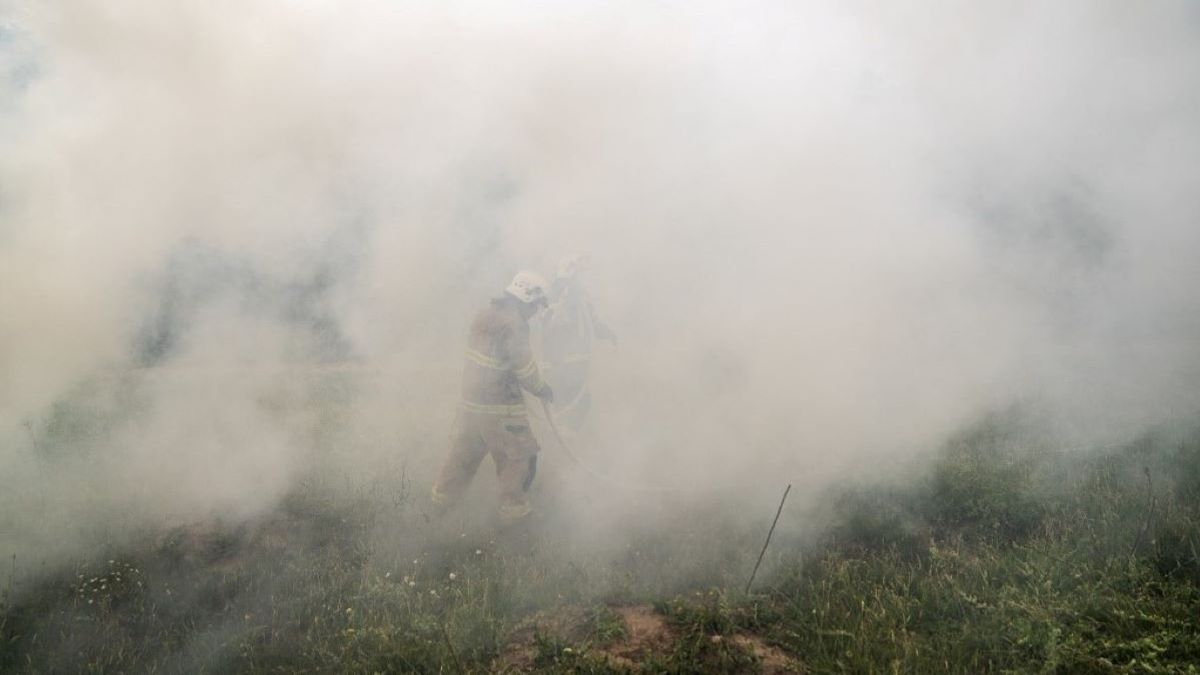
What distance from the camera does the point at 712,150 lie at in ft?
20.4

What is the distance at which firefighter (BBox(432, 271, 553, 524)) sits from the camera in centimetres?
475

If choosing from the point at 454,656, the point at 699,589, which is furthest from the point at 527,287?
the point at 454,656

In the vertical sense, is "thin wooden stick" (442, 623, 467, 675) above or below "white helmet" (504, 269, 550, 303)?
below

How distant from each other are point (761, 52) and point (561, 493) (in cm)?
389

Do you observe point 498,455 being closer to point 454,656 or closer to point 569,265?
point 454,656

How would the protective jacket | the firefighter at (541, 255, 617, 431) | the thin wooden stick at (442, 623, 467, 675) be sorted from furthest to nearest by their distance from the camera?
the firefighter at (541, 255, 617, 431) → the protective jacket → the thin wooden stick at (442, 623, 467, 675)

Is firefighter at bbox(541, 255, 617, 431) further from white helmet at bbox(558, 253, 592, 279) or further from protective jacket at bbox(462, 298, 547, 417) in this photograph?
protective jacket at bbox(462, 298, 547, 417)

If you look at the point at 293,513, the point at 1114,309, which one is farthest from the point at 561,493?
the point at 1114,309

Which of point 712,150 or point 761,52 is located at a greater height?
point 761,52

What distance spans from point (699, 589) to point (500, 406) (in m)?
1.72

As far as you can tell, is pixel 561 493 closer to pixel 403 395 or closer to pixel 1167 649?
pixel 403 395

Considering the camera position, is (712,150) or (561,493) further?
(712,150)

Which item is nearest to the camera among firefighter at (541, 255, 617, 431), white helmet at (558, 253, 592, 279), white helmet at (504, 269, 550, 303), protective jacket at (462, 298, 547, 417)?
protective jacket at (462, 298, 547, 417)

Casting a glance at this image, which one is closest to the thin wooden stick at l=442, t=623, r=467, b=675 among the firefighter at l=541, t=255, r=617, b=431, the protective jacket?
the protective jacket
